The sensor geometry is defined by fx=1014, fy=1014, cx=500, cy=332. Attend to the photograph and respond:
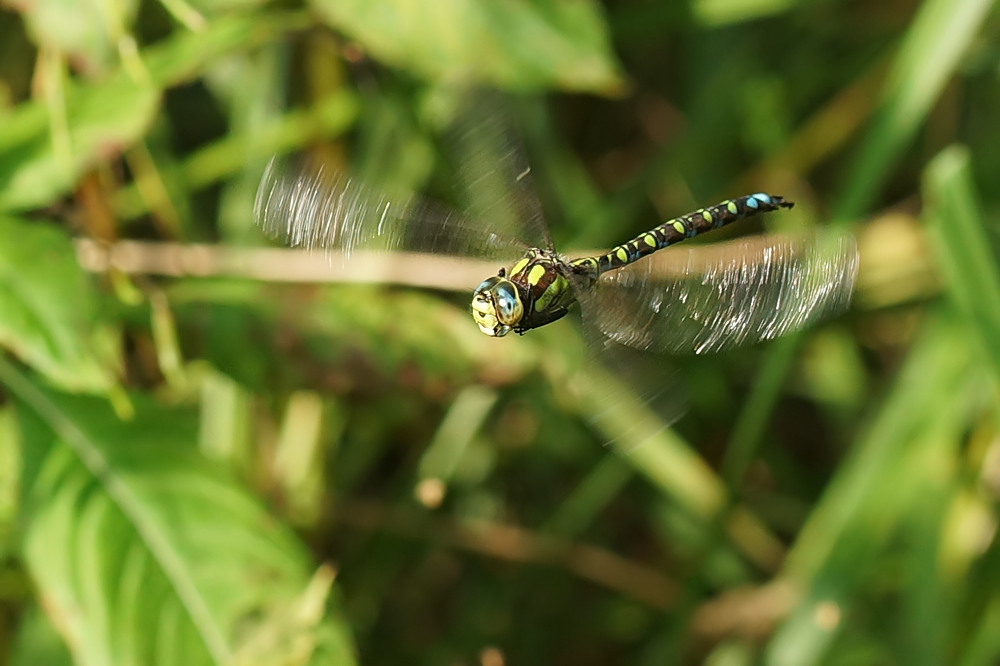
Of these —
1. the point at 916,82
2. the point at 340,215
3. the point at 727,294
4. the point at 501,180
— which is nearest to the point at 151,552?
the point at 340,215

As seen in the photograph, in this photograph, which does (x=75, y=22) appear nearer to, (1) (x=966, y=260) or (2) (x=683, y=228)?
(2) (x=683, y=228)

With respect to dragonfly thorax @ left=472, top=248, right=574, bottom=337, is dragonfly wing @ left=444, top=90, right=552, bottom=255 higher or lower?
higher

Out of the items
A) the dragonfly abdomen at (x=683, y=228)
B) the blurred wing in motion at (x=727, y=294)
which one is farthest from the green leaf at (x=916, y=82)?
the blurred wing in motion at (x=727, y=294)

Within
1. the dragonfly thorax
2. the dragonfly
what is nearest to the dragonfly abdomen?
the dragonfly

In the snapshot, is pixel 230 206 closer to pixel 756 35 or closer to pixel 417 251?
pixel 417 251

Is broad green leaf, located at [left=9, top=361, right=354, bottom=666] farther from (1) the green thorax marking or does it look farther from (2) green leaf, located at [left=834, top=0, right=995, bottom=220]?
(2) green leaf, located at [left=834, top=0, right=995, bottom=220]
